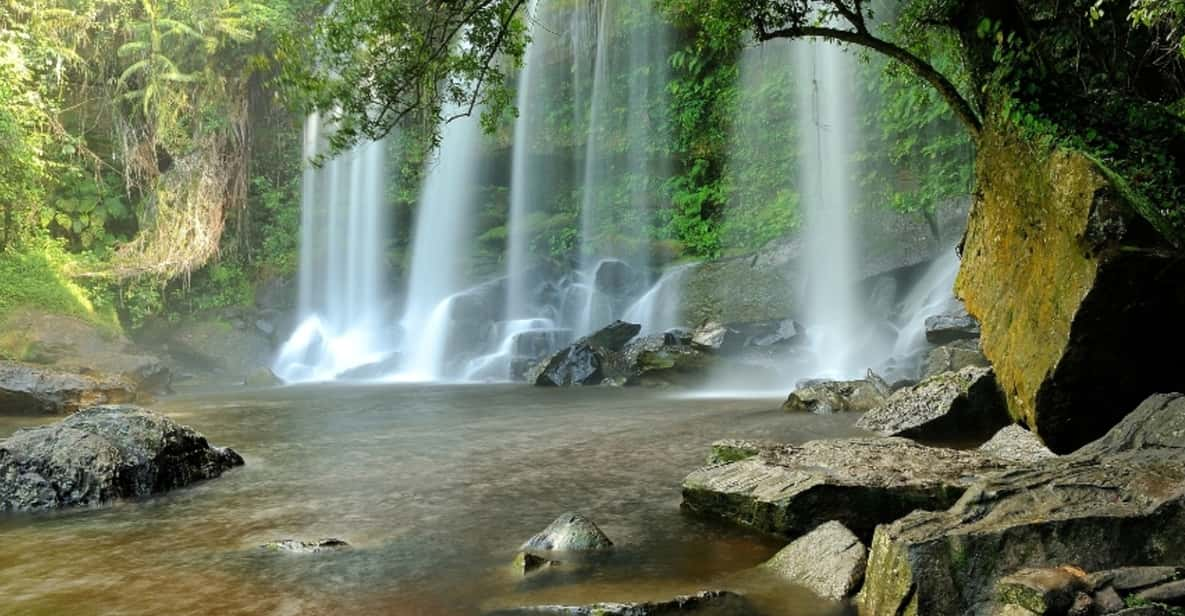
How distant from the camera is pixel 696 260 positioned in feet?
73.5

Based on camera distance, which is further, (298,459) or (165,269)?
(165,269)

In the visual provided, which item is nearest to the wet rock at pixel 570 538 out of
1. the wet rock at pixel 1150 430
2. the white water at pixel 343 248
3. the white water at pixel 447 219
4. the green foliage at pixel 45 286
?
the wet rock at pixel 1150 430

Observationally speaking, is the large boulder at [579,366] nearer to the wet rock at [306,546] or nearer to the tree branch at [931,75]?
the tree branch at [931,75]

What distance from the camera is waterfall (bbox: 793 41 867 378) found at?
18.5 m

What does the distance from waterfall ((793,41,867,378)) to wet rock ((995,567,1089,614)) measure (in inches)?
560

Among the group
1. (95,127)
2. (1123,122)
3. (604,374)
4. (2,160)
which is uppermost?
(95,127)

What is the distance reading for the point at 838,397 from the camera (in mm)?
11211

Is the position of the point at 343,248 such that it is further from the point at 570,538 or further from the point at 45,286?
the point at 570,538

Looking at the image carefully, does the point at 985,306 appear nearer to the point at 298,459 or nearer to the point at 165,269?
the point at 298,459

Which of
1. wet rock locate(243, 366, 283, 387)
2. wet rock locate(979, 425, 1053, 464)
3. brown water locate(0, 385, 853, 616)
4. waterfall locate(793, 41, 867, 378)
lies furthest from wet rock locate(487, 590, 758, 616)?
wet rock locate(243, 366, 283, 387)

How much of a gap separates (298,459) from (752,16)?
6802mm

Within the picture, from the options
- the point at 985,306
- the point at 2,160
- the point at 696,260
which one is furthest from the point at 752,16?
the point at 2,160

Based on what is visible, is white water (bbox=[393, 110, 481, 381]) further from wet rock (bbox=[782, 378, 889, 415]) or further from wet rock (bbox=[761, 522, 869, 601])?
wet rock (bbox=[761, 522, 869, 601])

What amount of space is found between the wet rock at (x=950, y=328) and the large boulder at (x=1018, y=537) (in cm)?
962
